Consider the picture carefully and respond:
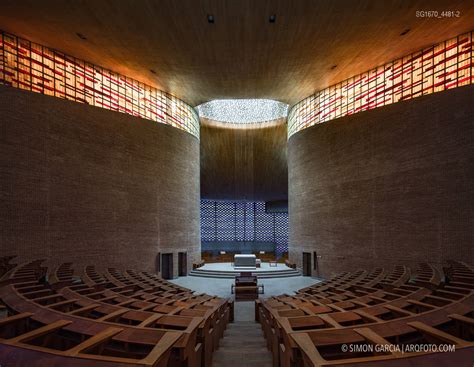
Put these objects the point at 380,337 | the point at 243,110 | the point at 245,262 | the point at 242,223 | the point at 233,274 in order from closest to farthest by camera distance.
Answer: the point at 380,337 < the point at 233,274 < the point at 245,262 < the point at 243,110 < the point at 242,223

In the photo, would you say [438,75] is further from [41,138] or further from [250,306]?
[41,138]

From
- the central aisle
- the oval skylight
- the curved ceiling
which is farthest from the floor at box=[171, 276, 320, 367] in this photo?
the oval skylight

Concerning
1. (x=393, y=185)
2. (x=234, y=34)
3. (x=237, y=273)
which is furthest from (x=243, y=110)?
(x=393, y=185)

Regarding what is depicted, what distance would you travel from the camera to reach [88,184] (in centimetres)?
1161

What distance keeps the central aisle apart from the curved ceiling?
8.18 meters

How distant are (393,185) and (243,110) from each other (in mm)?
12388

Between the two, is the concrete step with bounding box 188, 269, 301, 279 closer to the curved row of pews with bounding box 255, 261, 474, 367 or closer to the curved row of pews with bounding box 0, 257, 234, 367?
the curved row of pews with bounding box 0, 257, 234, 367

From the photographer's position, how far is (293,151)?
16.8 meters

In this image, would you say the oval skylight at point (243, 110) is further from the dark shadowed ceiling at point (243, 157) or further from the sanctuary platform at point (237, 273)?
the sanctuary platform at point (237, 273)

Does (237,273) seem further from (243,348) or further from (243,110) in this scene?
(243,110)

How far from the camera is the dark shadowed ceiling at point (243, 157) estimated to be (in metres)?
21.4

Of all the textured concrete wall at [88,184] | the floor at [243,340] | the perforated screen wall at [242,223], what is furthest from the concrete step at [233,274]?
the perforated screen wall at [242,223]

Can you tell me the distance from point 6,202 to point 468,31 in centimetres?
1609

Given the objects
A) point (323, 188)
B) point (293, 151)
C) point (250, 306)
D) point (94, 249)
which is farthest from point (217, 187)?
point (250, 306)
